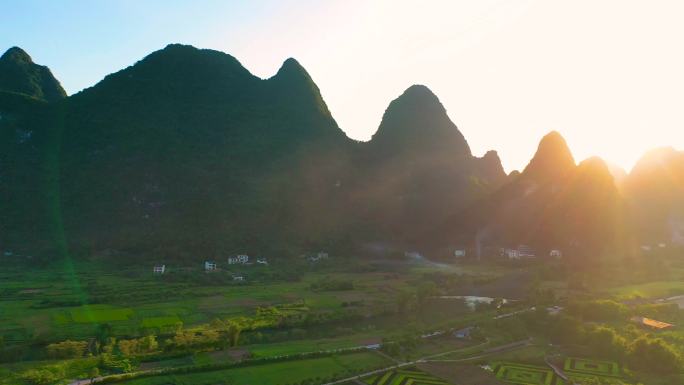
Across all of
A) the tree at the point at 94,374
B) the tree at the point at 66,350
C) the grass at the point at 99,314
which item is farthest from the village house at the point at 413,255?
the tree at the point at 94,374

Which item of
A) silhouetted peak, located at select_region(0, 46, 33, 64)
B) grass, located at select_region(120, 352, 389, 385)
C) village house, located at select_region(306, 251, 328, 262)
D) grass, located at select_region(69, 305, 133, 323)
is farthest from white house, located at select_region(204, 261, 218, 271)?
silhouetted peak, located at select_region(0, 46, 33, 64)

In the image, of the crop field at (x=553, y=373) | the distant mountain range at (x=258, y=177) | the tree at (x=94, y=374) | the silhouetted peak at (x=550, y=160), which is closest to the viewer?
the tree at (x=94, y=374)

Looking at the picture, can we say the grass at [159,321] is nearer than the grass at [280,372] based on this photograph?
No

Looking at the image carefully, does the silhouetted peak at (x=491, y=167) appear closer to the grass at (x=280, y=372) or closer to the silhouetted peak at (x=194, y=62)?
the silhouetted peak at (x=194, y=62)

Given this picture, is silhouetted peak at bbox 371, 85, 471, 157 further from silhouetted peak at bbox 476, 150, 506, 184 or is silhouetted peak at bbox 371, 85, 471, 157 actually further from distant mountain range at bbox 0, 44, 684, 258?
silhouetted peak at bbox 476, 150, 506, 184

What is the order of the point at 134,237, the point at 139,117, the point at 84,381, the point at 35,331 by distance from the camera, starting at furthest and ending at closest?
the point at 139,117 → the point at 134,237 → the point at 35,331 → the point at 84,381

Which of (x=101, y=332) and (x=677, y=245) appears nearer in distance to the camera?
(x=101, y=332)

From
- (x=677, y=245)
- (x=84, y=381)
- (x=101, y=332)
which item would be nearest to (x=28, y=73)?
(x=101, y=332)

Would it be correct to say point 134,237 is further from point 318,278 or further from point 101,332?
point 101,332
